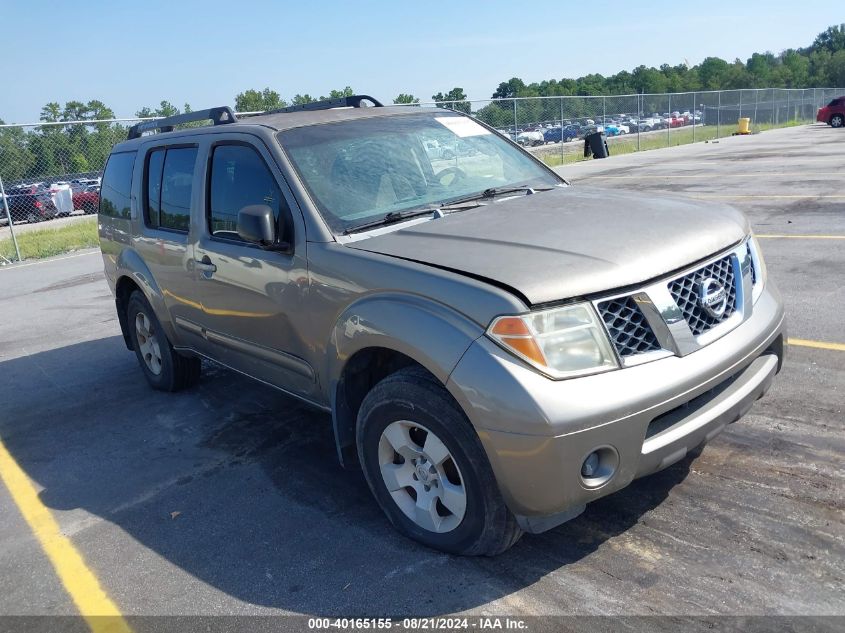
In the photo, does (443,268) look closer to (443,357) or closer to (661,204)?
(443,357)

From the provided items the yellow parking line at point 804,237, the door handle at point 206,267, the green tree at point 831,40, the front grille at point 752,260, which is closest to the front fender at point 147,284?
the door handle at point 206,267

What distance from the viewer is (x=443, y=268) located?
3.08m

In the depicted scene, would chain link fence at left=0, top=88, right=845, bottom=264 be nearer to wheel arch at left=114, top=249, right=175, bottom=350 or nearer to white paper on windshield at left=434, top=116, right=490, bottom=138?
white paper on windshield at left=434, top=116, right=490, bottom=138

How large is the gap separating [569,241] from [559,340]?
1.90 ft

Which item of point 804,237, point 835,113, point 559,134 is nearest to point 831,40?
point 835,113

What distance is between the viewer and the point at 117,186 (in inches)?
231

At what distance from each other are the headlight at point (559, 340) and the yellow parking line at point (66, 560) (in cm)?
193

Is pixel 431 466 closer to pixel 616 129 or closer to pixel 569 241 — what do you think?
pixel 569 241

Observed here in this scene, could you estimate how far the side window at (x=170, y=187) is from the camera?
4.77 m

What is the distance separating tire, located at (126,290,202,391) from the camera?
555 cm

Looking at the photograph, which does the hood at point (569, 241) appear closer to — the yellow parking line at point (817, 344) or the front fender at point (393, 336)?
the front fender at point (393, 336)

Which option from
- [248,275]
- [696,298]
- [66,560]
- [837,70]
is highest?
[837,70]

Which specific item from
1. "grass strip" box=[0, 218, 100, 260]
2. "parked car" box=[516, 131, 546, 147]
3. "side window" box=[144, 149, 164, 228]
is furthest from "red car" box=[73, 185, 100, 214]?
"side window" box=[144, 149, 164, 228]

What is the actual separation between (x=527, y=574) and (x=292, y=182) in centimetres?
218
